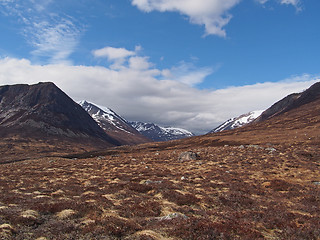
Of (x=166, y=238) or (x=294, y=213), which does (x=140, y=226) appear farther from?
(x=294, y=213)

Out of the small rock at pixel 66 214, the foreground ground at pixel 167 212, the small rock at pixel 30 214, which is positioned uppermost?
the small rock at pixel 30 214

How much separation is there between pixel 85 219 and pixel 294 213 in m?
12.7

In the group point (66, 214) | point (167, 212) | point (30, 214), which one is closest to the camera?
point (30, 214)

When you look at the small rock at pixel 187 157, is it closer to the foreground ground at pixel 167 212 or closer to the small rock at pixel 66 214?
the foreground ground at pixel 167 212

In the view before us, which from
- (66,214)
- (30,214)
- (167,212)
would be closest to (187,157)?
(167,212)

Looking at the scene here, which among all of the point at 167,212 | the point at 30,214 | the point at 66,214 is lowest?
the point at 167,212

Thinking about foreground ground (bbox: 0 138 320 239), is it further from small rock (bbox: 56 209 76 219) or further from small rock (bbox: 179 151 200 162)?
small rock (bbox: 179 151 200 162)

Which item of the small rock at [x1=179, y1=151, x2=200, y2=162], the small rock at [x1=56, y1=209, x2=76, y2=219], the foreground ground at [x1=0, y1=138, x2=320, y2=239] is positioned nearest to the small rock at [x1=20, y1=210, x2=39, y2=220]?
the foreground ground at [x1=0, y1=138, x2=320, y2=239]

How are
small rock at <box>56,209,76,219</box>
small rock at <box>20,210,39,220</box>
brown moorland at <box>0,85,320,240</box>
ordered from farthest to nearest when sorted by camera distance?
small rock at <box>56,209,76,219</box> < small rock at <box>20,210,39,220</box> < brown moorland at <box>0,85,320,240</box>

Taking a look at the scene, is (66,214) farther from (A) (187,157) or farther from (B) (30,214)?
(A) (187,157)

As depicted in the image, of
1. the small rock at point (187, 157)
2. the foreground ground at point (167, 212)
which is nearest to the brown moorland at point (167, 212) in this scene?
the foreground ground at point (167, 212)

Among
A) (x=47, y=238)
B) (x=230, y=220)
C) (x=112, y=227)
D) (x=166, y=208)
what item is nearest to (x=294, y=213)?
(x=230, y=220)

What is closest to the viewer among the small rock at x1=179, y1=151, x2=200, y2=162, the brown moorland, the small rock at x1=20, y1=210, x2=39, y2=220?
the brown moorland

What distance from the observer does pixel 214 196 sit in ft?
56.0
